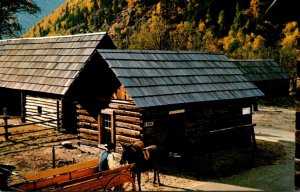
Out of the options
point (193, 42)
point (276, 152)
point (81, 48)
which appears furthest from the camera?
point (193, 42)

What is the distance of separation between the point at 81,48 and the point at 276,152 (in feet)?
40.8

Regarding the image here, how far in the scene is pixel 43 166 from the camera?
13.2 metres

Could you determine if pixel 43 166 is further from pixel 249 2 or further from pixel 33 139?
pixel 249 2

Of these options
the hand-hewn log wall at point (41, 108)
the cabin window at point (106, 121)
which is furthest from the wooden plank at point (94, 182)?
the hand-hewn log wall at point (41, 108)

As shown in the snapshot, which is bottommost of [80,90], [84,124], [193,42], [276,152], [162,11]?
[276,152]

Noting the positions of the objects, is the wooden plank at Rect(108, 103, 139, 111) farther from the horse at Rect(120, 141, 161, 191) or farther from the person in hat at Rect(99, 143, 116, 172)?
the person in hat at Rect(99, 143, 116, 172)

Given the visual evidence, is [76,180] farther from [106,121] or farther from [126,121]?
[106,121]

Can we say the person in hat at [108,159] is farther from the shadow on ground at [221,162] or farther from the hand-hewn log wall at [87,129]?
the hand-hewn log wall at [87,129]

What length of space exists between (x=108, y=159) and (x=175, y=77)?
21.0 ft

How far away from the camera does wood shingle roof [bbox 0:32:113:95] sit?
19.7 meters

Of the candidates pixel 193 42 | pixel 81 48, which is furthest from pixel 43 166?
pixel 193 42

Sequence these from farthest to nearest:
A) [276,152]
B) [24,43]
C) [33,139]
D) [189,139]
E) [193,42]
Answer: [193,42], [24,43], [33,139], [276,152], [189,139]

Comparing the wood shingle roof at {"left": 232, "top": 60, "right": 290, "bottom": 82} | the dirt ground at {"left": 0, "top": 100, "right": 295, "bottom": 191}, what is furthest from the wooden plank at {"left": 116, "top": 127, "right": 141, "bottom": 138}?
the wood shingle roof at {"left": 232, "top": 60, "right": 290, "bottom": 82}

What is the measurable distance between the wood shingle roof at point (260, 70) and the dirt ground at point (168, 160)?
1601 cm
